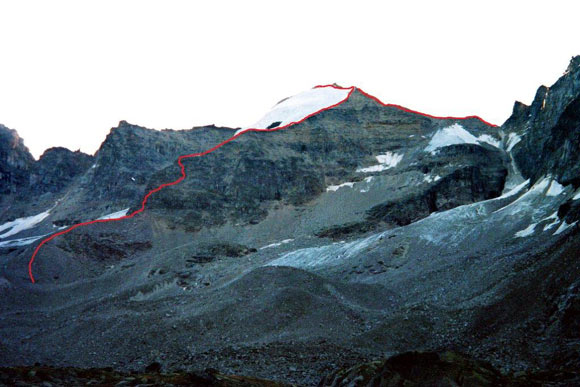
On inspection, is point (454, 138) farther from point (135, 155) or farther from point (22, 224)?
point (22, 224)

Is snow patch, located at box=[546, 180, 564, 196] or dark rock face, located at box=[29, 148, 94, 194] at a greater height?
dark rock face, located at box=[29, 148, 94, 194]

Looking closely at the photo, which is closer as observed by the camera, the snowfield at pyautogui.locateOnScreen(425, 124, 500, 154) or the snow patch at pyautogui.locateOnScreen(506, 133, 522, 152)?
the snow patch at pyautogui.locateOnScreen(506, 133, 522, 152)

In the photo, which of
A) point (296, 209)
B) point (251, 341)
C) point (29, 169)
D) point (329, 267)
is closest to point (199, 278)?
point (329, 267)

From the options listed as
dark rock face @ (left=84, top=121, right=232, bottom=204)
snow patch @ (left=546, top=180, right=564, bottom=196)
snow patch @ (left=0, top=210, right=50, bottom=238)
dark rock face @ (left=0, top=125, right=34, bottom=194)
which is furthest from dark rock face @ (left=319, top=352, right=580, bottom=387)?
dark rock face @ (left=0, top=125, right=34, bottom=194)

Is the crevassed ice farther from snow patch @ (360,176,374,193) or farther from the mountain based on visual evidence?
snow patch @ (360,176,374,193)

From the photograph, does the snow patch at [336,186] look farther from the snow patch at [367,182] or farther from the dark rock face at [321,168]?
the snow patch at [367,182]

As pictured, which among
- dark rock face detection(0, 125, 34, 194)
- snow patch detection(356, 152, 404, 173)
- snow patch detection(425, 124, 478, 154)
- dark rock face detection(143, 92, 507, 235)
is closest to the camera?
dark rock face detection(143, 92, 507, 235)

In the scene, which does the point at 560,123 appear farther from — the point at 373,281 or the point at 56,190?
the point at 56,190

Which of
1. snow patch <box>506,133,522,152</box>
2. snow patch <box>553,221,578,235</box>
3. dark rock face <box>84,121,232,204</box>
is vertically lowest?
snow patch <box>553,221,578,235</box>

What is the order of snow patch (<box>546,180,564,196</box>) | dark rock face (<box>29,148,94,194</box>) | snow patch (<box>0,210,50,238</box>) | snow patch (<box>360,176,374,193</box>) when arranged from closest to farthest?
snow patch (<box>546,180,564,196</box>), snow patch (<box>360,176,374,193</box>), snow patch (<box>0,210,50,238</box>), dark rock face (<box>29,148,94,194</box>)
